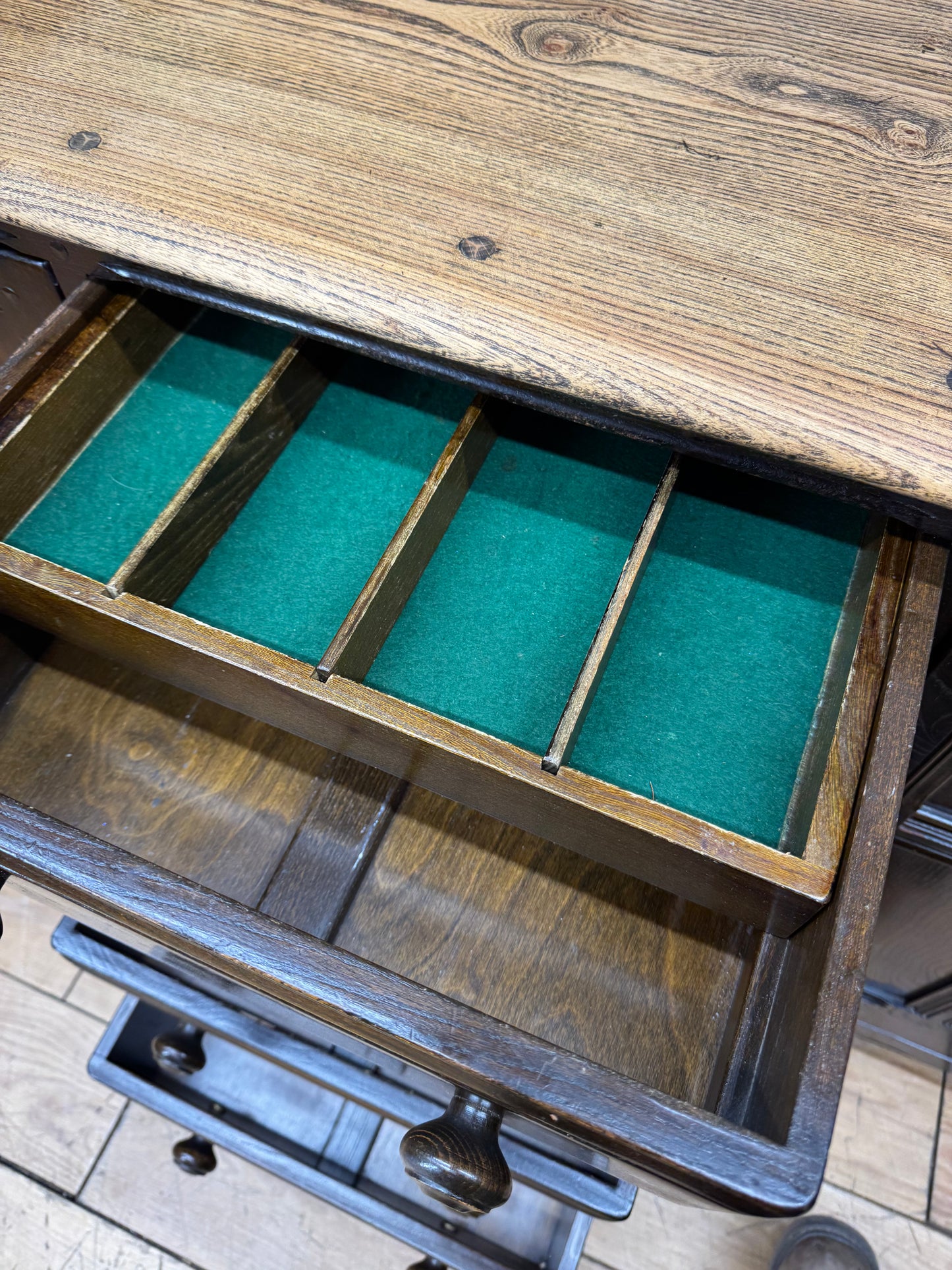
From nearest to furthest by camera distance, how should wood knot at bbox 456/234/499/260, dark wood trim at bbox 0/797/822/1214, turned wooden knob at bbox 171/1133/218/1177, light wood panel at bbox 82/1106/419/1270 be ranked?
dark wood trim at bbox 0/797/822/1214
wood knot at bbox 456/234/499/260
turned wooden knob at bbox 171/1133/218/1177
light wood panel at bbox 82/1106/419/1270

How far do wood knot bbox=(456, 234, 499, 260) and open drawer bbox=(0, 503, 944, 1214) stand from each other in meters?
0.37

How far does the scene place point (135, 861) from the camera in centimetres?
56

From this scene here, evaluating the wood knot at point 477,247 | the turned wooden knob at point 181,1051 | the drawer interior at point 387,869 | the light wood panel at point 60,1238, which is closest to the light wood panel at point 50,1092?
the light wood panel at point 60,1238

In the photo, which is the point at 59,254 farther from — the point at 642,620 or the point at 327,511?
the point at 642,620

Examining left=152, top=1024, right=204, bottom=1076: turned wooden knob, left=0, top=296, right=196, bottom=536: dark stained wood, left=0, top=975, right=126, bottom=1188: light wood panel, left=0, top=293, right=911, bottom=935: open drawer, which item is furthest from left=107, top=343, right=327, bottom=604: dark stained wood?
left=0, top=975, right=126, bottom=1188: light wood panel

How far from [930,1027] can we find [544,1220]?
603 mm

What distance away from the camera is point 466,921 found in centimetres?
73

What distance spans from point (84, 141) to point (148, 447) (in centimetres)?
25

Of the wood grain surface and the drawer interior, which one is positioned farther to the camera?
the drawer interior

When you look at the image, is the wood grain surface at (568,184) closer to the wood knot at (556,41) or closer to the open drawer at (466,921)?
the wood knot at (556,41)

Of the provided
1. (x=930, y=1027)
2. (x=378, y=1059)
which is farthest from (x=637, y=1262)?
(x=378, y=1059)

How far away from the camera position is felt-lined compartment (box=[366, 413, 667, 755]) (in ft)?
2.29

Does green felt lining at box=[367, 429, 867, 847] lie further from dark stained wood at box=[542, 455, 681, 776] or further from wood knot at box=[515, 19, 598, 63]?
wood knot at box=[515, 19, 598, 63]

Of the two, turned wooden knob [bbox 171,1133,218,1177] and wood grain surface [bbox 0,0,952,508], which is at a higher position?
wood grain surface [bbox 0,0,952,508]
